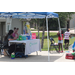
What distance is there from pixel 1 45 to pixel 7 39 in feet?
1.61

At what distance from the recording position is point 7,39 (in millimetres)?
7711

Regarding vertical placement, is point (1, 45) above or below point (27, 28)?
below

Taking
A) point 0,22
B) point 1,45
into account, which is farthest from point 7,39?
point 0,22

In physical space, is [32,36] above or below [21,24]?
below

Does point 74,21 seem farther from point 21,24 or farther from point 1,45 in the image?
point 1,45

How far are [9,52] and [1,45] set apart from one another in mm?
563

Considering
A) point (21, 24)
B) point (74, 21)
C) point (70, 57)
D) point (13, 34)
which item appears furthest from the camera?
point (74, 21)

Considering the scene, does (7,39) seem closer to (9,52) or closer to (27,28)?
(9,52)

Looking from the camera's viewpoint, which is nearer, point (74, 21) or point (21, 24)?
point (21, 24)

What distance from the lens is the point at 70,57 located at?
7.28 metres

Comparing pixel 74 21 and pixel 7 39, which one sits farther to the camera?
pixel 74 21
